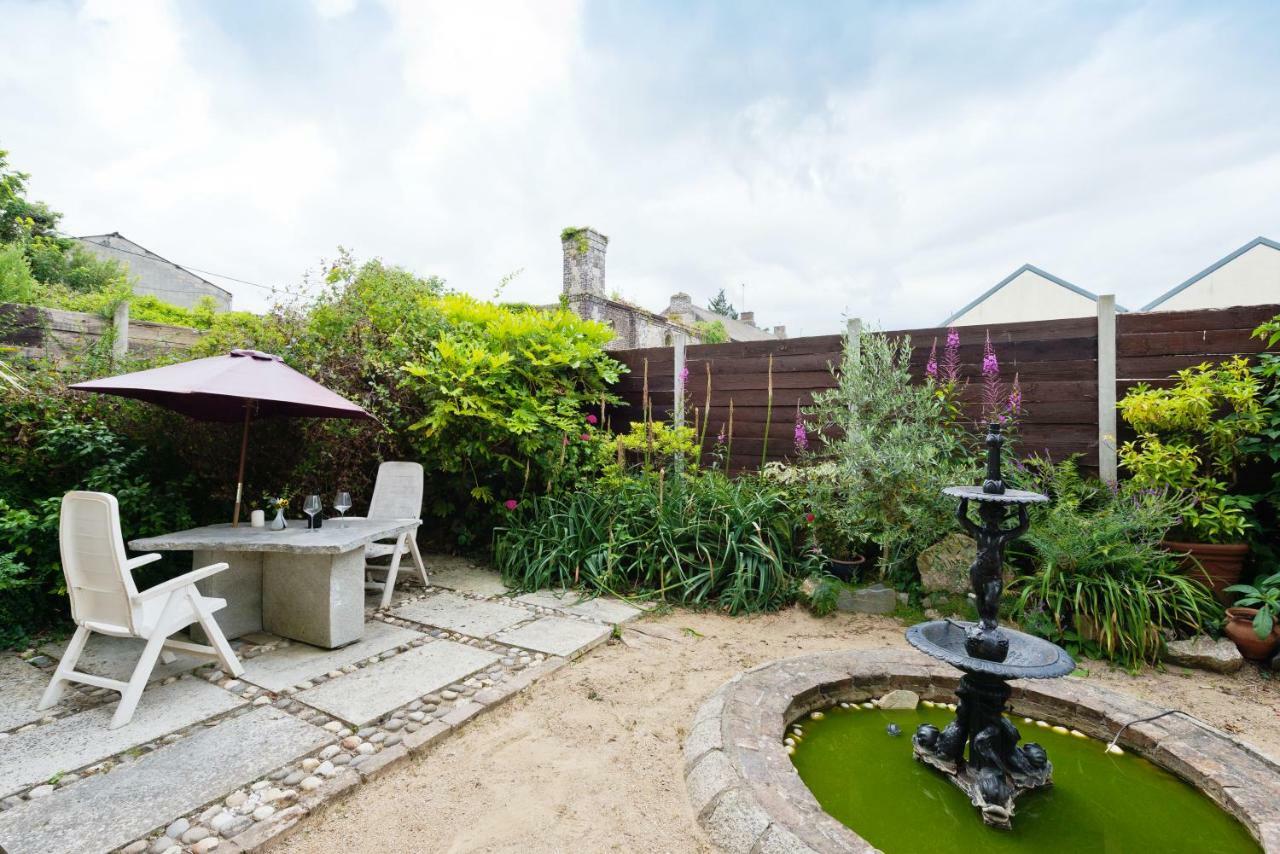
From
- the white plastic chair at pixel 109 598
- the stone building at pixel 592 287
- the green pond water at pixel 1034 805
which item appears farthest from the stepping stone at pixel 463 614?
the stone building at pixel 592 287

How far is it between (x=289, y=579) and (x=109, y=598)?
895mm

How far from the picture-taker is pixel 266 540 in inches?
115

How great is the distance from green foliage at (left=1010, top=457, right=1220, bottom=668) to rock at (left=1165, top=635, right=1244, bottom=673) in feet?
0.23

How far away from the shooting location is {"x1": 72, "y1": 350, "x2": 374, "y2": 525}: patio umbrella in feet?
8.72

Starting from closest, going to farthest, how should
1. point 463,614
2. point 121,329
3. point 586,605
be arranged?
1. point 463,614
2. point 586,605
3. point 121,329

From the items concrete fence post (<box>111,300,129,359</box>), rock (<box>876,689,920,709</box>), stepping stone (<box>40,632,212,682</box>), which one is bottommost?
stepping stone (<box>40,632,212,682</box>)

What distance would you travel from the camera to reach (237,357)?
10.2ft

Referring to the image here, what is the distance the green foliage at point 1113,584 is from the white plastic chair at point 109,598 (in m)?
4.31

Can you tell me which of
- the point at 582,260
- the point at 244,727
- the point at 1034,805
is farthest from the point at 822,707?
the point at 582,260

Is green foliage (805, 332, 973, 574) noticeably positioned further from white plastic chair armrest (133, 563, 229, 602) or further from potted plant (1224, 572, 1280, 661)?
white plastic chair armrest (133, 563, 229, 602)

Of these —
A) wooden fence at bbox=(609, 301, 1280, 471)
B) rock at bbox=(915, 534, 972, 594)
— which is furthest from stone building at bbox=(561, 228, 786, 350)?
rock at bbox=(915, 534, 972, 594)

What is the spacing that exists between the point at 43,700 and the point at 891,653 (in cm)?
383

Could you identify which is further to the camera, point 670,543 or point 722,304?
point 722,304

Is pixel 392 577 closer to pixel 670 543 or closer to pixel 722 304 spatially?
pixel 670 543
